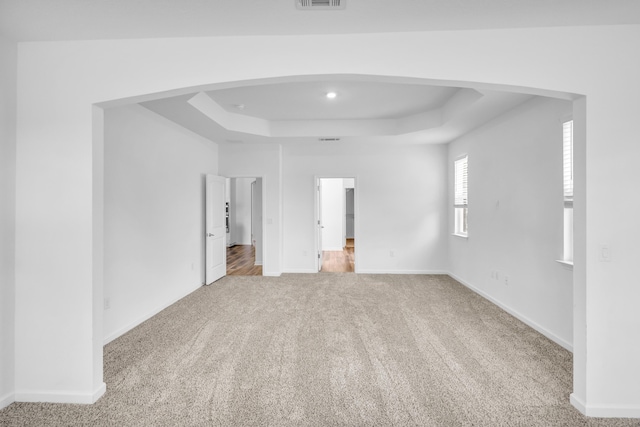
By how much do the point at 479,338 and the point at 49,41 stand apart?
14.5 ft

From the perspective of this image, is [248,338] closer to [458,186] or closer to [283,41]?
[283,41]

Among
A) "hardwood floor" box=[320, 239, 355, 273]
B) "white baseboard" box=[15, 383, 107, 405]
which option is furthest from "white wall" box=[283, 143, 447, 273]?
"white baseboard" box=[15, 383, 107, 405]

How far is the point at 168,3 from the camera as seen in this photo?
73.0 inches

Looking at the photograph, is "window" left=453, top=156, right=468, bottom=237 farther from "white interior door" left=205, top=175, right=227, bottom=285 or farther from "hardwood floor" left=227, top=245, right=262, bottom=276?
"white interior door" left=205, top=175, right=227, bottom=285

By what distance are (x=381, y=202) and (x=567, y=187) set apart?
3.41m

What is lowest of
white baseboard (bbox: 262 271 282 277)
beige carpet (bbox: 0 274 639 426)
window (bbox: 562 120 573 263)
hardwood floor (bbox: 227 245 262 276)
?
beige carpet (bbox: 0 274 639 426)

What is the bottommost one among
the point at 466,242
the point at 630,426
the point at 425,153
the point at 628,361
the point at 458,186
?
the point at 630,426

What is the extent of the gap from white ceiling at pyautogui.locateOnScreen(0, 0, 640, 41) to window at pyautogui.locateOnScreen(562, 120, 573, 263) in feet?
3.75

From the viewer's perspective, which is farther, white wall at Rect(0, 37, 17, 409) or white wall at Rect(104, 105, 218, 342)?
white wall at Rect(104, 105, 218, 342)

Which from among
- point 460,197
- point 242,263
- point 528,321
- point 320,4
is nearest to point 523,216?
point 528,321

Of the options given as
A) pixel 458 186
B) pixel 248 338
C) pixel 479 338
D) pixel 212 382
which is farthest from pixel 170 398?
pixel 458 186

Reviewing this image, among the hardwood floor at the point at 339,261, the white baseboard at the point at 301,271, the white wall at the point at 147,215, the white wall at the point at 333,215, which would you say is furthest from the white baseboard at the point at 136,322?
the white wall at the point at 333,215

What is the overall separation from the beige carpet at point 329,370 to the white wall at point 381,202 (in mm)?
1956

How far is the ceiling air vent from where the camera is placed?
184cm
